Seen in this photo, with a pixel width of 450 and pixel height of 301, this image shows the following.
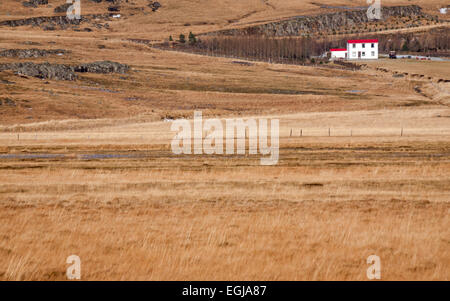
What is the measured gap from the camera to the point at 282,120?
230ft

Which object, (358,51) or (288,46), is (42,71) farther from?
(358,51)

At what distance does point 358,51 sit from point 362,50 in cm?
127

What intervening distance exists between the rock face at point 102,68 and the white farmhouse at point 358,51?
78802mm

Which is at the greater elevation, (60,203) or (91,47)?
(91,47)

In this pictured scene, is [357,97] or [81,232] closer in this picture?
[81,232]

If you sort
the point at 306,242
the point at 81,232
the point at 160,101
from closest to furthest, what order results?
the point at 306,242 → the point at 81,232 → the point at 160,101

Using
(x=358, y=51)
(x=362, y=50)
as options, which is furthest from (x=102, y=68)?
(x=362, y=50)

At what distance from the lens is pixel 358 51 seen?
17488 centimetres

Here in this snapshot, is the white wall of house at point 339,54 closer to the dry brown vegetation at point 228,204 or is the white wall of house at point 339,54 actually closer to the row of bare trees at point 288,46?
the row of bare trees at point 288,46

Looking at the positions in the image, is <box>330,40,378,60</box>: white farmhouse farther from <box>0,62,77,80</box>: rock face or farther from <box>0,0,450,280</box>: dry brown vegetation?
<box>0,0,450,280</box>: dry brown vegetation
